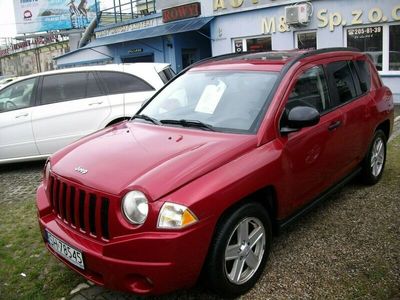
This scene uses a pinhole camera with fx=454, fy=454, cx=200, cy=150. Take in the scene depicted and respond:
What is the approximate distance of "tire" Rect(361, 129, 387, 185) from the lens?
17.3ft

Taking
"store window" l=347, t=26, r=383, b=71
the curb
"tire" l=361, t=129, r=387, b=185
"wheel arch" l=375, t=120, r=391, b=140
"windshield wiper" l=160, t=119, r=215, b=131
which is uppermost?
"store window" l=347, t=26, r=383, b=71

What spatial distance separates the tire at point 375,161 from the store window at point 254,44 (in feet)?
30.6

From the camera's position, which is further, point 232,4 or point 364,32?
point 232,4

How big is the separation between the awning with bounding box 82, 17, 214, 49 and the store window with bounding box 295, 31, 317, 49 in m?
3.46

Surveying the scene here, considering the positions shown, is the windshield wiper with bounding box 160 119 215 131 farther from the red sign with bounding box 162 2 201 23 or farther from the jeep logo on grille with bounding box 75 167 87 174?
the red sign with bounding box 162 2 201 23

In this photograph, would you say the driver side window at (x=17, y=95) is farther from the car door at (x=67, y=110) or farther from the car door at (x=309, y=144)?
the car door at (x=309, y=144)

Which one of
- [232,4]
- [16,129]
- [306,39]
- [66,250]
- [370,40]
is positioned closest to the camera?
[66,250]

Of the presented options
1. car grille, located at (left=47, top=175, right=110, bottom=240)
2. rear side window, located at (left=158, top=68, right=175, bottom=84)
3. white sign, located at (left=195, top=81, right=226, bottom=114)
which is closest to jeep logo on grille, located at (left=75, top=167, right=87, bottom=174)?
car grille, located at (left=47, top=175, right=110, bottom=240)

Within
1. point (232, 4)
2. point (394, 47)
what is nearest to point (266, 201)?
point (394, 47)

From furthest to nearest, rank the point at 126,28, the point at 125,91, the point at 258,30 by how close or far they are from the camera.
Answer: the point at 126,28 → the point at 258,30 → the point at 125,91

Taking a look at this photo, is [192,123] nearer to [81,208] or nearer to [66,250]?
[81,208]

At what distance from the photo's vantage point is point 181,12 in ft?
55.4

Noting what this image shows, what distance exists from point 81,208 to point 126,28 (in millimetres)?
18470

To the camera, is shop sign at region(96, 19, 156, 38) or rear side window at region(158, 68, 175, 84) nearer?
rear side window at region(158, 68, 175, 84)
